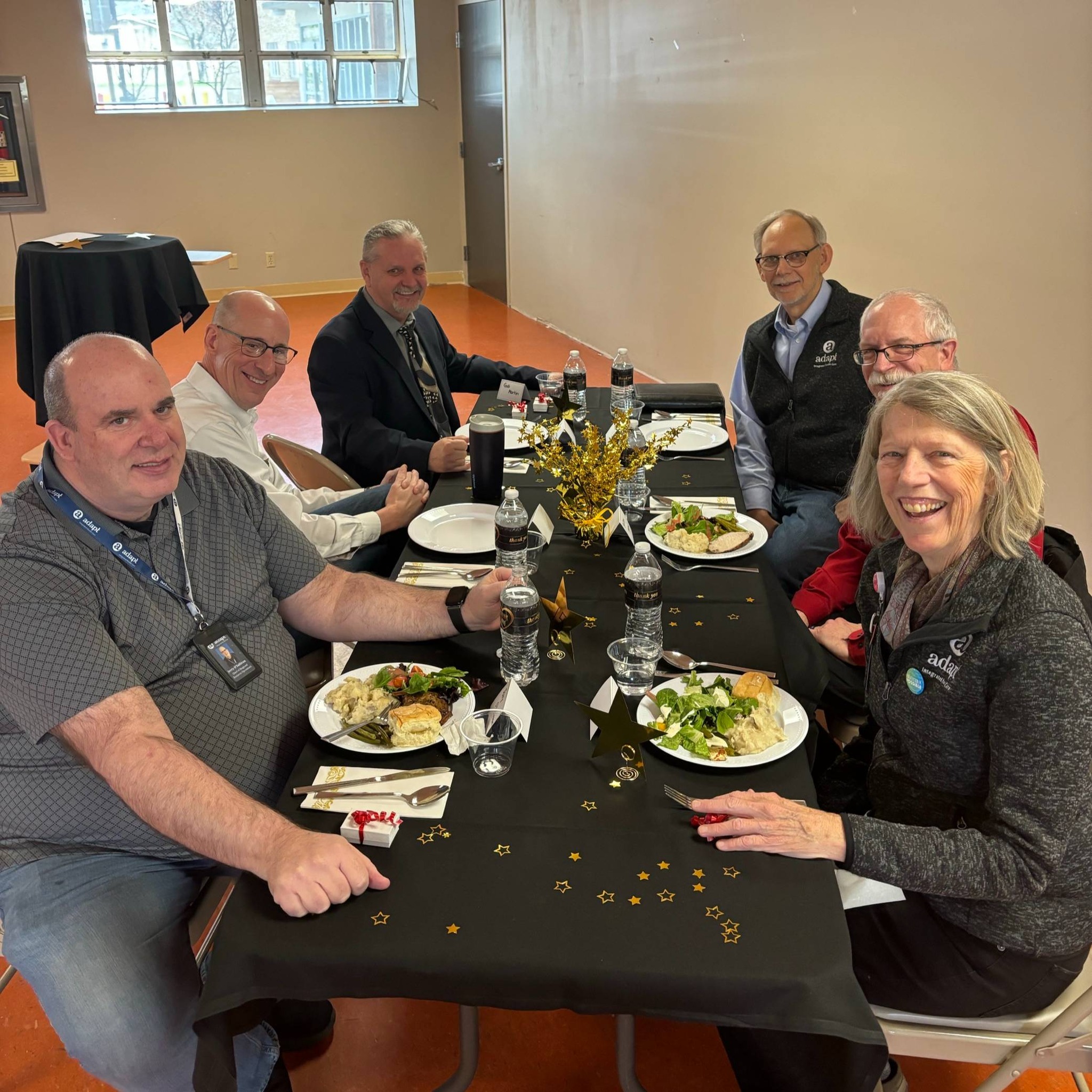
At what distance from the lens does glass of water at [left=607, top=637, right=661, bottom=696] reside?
1.71 meters

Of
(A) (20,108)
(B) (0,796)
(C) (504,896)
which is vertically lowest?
(B) (0,796)

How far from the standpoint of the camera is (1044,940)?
1430 millimetres

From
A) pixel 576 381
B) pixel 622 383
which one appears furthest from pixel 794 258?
pixel 576 381

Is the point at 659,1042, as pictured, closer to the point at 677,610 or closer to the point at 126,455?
the point at 677,610

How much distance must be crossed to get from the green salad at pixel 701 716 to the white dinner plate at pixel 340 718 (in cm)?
32

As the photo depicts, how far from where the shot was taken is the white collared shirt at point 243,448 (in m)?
2.58

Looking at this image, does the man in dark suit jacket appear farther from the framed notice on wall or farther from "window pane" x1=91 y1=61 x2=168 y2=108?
"window pane" x1=91 y1=61 x2=168 y2=108

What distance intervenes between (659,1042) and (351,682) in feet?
3.24

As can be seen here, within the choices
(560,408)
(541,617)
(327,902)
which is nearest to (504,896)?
(327,902)

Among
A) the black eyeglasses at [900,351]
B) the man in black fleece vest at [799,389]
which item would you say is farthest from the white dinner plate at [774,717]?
the man in black fleece vest at [799,389]

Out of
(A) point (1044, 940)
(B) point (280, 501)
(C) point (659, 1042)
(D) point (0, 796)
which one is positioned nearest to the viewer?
(A) point (1044, 940)

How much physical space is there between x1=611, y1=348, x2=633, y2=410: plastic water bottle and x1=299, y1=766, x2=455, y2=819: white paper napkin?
6.33ft

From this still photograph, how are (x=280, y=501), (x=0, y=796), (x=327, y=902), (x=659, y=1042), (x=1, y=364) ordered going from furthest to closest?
(x=1, y=364), (x=280, y=501), (x=659, y=1042), (x=0, y=796), (x=327, y=902)

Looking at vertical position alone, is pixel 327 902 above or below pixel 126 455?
below
